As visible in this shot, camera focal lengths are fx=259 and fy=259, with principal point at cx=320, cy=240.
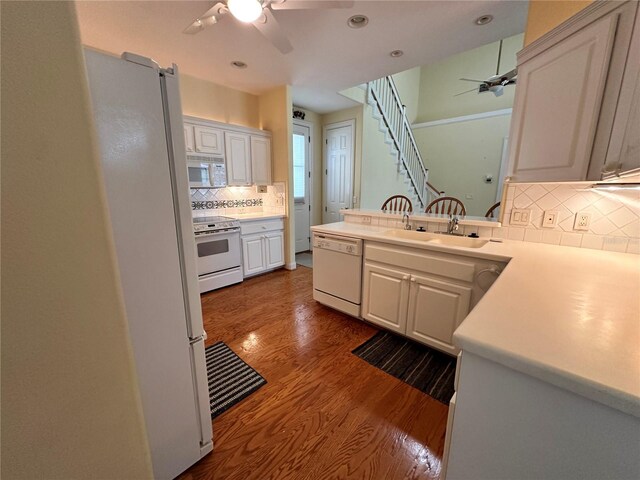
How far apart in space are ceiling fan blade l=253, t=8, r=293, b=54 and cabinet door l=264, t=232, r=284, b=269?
7.62 feet

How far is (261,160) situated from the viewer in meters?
3.86

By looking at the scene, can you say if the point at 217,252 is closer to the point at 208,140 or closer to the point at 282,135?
the point at 208,140

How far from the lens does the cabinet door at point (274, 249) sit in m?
3.82

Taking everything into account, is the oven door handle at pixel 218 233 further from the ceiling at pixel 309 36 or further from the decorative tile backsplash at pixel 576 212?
the decorative tile backsplash at pixel 576 212

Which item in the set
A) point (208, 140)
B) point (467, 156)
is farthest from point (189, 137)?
point (467, 156)

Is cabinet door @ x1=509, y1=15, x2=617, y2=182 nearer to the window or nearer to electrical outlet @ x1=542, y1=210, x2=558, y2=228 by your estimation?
electrical outlet @ x1=542, y1=210, x2=558, y2=228

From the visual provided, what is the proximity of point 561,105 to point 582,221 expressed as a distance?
0.80m

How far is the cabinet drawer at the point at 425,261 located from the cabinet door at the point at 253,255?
1901 mm

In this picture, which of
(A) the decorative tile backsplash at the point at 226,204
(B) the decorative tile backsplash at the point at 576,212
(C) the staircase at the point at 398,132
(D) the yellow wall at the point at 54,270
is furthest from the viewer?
(C) the staircase at the point at 398,132

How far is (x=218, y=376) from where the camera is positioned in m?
1.84

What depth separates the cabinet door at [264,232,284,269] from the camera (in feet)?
12.5

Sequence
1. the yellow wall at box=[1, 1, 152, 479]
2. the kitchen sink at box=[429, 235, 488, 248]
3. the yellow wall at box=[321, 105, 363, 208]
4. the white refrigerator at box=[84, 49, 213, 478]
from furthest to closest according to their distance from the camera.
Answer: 1. the yellow wall at box=[321, 105, 363, 208]
2. the kitchen sink at box=[429, 235, 488, 248]
3. the white refrigerator at box=[84, 49, 213, 478]
4. the yellow wall at box=[1, 1, 152, 479]

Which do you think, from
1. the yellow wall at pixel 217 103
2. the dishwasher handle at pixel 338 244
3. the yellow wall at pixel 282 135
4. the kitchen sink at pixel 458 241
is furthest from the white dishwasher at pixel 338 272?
the yellow wall at pixel 217 103

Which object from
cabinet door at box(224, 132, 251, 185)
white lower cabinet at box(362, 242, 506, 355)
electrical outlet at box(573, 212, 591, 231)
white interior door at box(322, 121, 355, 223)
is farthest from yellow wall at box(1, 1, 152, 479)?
white interior door at box(322, 121, 355, 223)
